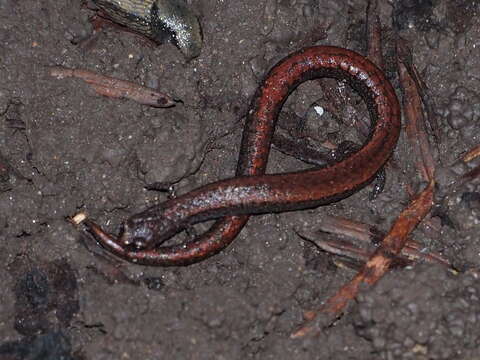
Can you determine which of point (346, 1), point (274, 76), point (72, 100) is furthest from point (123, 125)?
point (346, 1)

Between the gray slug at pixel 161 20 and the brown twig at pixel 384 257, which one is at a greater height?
the gray slug at pixel 161 20

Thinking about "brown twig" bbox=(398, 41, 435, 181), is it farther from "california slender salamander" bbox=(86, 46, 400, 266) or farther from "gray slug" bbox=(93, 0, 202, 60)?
"gray slug" bbox=(93, 0, 202, 60)

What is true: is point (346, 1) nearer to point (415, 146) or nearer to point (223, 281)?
point (415, 146)

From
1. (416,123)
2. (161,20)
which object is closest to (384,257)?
(416,123)

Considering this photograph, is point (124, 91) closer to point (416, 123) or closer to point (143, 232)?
point (143, 232)

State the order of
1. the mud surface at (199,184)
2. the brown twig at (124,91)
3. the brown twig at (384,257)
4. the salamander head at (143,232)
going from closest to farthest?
the mud surface at (199,184) < the brown twig at (384,257) < the salamander head at (143,232) < the brown twig at (124,91)

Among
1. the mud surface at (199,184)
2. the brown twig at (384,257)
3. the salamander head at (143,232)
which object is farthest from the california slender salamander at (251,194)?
the brown twig at (384,257)

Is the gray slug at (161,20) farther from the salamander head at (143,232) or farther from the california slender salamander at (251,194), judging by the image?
the salamander head at (143,232)

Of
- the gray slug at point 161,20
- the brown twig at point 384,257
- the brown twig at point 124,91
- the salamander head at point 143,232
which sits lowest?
the salamander head at point 143,232
